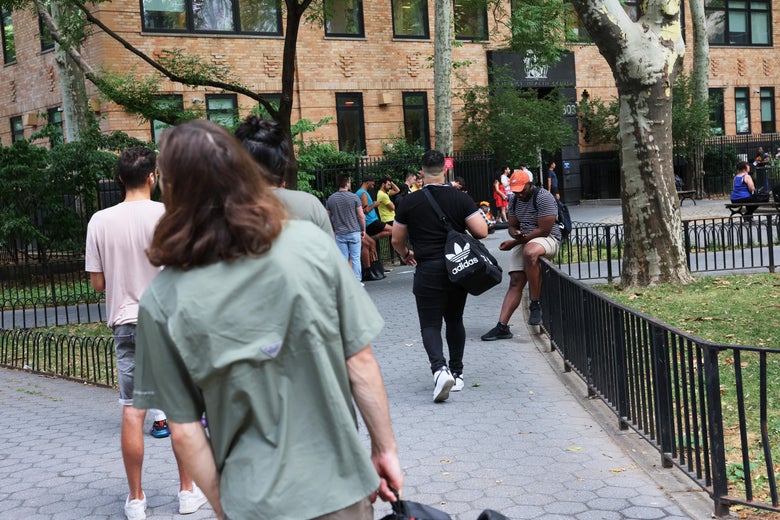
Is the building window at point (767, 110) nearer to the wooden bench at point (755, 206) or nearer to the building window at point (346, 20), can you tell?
the wooden bench at point (755, 206)

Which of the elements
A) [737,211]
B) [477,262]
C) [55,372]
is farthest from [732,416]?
[737,211]

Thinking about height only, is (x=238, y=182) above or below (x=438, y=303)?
above

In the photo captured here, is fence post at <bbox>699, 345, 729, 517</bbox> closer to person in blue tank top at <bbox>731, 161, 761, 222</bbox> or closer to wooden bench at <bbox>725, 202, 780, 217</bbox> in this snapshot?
wooden bench at <bbox>725, 202, 780, 217</bbox>

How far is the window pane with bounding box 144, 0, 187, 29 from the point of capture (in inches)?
947

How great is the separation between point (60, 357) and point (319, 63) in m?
18.1

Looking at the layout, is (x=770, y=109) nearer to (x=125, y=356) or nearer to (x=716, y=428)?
(x=716, y=428)

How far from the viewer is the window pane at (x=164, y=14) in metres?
24.1

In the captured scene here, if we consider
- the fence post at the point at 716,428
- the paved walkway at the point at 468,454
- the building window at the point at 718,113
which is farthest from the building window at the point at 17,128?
the fence post at the point at 716,428

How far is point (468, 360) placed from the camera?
909cm

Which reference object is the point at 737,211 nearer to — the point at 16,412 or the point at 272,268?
the point at 16,412

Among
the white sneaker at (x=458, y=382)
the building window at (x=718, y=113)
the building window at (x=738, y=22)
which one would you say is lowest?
the white sneaker at (x=458, y=382)

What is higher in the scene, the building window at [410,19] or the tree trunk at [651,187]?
the building window at [410,19]

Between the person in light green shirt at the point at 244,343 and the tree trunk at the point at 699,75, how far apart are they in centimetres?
3162

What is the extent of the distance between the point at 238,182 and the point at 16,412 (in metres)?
6.54
